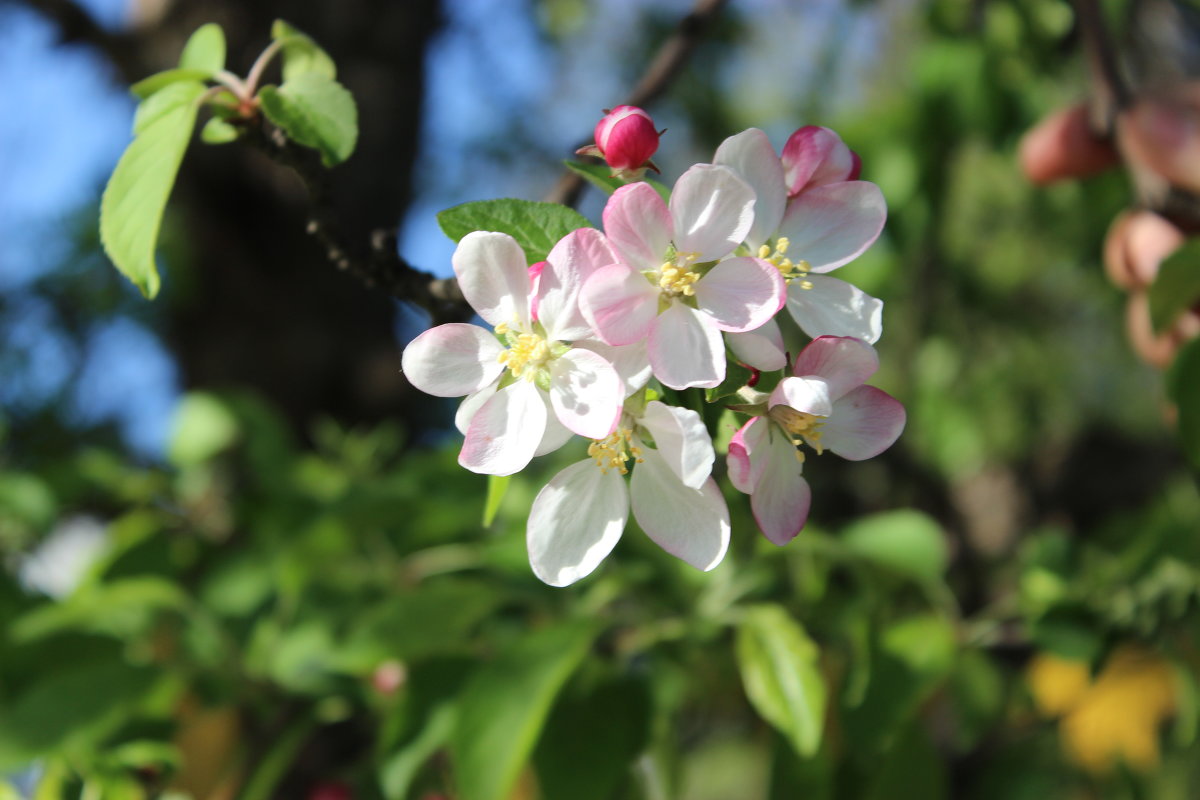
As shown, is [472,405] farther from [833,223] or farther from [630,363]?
[833,223]

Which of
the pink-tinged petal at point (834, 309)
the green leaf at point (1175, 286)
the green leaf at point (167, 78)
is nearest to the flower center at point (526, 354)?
the pink-tinged petal at point (834, 309)

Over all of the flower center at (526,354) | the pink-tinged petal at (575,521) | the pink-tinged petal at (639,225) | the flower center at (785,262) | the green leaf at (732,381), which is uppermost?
the pink-tinged petal at (639,225)

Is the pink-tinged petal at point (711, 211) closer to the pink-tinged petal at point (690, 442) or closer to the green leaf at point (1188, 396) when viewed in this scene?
the pink-tinged petal at point (690, 442)

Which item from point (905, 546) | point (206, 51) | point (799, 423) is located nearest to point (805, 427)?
point (799, 423)

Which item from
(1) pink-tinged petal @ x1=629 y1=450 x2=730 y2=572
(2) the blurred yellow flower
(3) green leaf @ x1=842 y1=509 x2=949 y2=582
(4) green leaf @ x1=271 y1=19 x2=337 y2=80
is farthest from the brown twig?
(2) the blurred yellow flower

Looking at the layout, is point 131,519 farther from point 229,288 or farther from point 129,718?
point 229,288

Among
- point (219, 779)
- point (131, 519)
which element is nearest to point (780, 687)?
point (219, 779)
